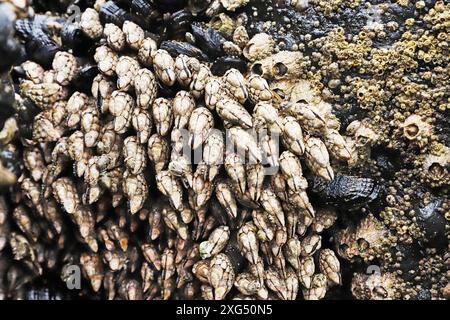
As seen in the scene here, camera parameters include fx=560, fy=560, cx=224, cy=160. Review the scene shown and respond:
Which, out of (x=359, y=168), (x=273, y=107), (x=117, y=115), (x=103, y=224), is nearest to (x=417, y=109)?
(x=359, y=168)

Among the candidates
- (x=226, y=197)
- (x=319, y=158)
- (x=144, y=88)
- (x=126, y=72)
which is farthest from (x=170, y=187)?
(x=319, y=158)

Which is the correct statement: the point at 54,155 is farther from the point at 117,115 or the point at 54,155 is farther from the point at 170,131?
the point at 170,131

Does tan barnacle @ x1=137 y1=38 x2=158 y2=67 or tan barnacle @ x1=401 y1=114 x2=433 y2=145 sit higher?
tan barnacle @ x1=137 y1=38 x2=158 y2=67

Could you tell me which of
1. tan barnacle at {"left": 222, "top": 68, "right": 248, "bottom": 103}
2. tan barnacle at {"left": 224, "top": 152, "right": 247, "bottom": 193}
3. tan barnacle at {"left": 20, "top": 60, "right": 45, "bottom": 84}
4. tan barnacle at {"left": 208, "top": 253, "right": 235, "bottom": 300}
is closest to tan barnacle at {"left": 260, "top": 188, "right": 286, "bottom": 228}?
tan barnacle at {"left": 224, "top": 152, "right": 247, "bottom": 193}

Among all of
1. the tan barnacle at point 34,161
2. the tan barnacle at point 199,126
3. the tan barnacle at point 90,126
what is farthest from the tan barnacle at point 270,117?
the tan barnacle at point 34,161

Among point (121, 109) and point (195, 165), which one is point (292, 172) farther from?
point (121, 109)

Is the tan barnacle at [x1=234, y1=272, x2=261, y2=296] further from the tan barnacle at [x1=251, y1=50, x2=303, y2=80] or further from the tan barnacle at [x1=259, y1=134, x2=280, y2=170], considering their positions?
the tan barnacle at [x1=251, y1=50, x2=303, y2=80]

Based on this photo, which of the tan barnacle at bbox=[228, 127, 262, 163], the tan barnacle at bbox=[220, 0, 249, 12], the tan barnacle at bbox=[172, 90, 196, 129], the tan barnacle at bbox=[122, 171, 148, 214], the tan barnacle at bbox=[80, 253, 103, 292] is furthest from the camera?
the tan barnacle at bbox=[80, 253, 103, 292]
